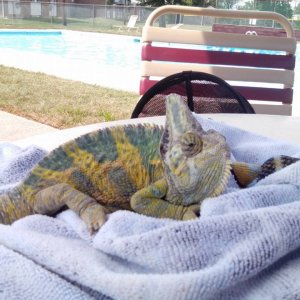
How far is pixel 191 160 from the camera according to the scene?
2.61 ft

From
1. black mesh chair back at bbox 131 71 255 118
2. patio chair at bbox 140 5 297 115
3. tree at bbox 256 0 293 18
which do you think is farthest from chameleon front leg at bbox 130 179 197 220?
tree at bbox 256 0 293 18

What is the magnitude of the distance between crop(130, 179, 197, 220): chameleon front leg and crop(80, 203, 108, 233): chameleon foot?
6cm

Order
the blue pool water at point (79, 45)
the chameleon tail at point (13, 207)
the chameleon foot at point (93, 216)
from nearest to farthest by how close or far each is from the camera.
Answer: the chameleon foot at point (93, 216), the chameleon tail at point (13, 207), the blue pool water at point (79, 45)

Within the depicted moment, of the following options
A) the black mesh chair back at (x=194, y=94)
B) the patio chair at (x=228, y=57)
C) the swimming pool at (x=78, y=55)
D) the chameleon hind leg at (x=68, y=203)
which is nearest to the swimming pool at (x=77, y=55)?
the swimming pool at (x=78, y=55)

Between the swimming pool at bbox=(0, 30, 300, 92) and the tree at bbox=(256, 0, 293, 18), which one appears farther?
the tree at bbox=(256, 0, 293, 18)

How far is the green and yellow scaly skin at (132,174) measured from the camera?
2.63 feet

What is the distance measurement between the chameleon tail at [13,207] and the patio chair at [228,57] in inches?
98.4

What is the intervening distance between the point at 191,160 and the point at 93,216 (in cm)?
17

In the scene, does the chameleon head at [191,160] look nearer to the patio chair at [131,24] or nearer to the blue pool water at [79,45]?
the blue pool water at [79,45]

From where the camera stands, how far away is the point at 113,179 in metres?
0.90

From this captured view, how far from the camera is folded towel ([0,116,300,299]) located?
0.63 metres

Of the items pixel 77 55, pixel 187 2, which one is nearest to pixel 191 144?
pixel 77 55

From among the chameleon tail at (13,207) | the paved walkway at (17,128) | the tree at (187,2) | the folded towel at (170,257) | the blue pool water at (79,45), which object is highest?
the folded towel at (170,257)

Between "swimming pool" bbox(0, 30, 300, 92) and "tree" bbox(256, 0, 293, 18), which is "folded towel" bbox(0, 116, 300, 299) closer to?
"swimming pool" bbox(0, 30, 300, 92)
